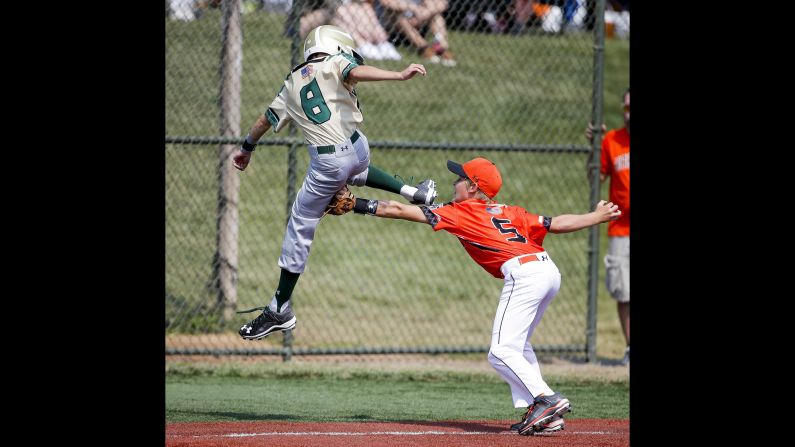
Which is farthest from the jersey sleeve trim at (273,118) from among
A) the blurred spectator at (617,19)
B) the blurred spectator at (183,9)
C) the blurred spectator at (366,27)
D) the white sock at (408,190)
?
the blurred spectator at (617,19)

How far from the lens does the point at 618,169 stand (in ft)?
32.7

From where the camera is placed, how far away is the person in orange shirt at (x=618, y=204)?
32.7ft

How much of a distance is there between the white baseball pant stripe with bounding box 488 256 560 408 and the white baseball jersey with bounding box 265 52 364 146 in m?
1.44

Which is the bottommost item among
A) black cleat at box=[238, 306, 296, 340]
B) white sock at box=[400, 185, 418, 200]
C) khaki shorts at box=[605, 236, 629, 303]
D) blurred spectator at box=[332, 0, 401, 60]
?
black cleat at box=[238, 306, 296, 340]

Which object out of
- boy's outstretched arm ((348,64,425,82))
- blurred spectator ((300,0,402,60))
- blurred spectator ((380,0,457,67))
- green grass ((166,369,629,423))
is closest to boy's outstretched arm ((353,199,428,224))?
boy's outstretched arm ((348,64,425,82))

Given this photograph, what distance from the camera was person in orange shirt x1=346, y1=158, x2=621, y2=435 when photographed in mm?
6445

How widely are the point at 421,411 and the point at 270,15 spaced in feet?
22.0

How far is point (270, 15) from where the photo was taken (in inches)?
505

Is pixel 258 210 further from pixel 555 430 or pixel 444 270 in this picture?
pixel 555 430

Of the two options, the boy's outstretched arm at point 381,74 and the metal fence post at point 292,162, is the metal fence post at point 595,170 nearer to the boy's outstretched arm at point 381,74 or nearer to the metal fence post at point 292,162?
the metal fence post at point 292,162

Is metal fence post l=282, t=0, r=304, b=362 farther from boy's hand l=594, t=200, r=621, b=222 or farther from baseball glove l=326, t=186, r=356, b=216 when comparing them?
boy's hand l=594, t=200, r=621, b=222

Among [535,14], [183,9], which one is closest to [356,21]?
[183,9]

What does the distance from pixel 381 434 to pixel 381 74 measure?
7.00ft
